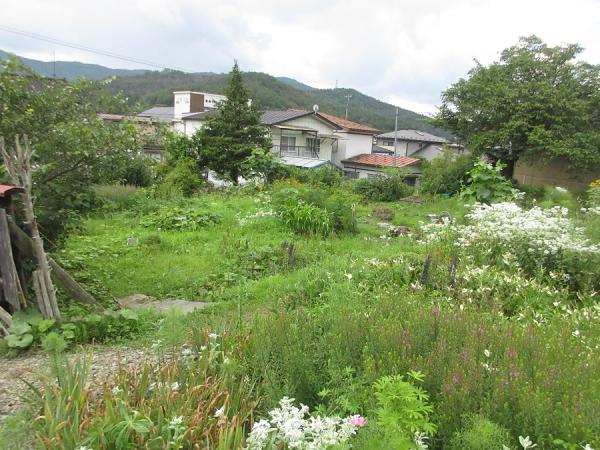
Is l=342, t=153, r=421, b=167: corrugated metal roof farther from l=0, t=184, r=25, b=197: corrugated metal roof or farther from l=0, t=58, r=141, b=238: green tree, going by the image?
l=0, t=184, r=25, b=197: corrugated metal roof

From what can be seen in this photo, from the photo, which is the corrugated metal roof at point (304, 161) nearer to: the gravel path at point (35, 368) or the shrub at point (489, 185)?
the shrub at point (489, 185)

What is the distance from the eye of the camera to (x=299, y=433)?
196cm

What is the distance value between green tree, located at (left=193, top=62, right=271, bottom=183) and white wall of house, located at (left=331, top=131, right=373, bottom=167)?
46.1ft

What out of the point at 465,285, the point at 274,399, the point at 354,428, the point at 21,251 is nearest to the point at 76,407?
the point at 274,399

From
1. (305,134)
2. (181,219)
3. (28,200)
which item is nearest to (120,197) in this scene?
(181,219)

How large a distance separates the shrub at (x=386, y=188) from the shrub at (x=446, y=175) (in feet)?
3.17

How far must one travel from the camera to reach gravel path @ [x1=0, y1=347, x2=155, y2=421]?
2766 mm

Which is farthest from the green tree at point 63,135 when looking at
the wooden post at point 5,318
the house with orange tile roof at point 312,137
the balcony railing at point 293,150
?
the balcony railing at point 293,150

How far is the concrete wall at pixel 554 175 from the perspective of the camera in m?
20.2

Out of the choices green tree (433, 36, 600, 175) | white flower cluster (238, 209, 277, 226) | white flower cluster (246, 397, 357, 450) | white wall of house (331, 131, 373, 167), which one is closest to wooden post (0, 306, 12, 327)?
white flower cluster (246, 397, 357, 450)

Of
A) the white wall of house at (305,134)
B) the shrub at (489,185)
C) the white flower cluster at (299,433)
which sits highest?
the white wall of house at (305,134)

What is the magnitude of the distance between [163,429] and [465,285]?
355 centimetres

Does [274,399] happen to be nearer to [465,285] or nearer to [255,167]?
[465,285]

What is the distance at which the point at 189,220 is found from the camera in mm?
10164
